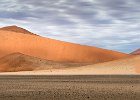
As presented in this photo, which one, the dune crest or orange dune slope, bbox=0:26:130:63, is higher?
the dune crest

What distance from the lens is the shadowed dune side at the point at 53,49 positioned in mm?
110750

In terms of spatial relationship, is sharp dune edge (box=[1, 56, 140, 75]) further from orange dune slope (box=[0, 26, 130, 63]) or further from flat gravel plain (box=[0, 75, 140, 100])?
orange dune slope (box=[0, 26, 130, 63])

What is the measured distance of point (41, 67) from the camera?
3039 inches

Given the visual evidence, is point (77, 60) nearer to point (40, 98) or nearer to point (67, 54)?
point (67, 54)

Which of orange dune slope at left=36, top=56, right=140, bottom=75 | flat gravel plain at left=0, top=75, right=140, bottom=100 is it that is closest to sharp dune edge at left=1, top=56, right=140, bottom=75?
→ orange dune slope at left=36, top=56, right=140, bottom=75

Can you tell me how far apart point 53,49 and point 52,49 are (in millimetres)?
361

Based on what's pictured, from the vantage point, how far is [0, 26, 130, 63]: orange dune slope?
111m

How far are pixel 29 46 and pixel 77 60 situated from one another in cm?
1325

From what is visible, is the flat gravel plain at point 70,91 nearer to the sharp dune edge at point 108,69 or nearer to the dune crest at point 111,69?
the sharp dune edge at point 108,69

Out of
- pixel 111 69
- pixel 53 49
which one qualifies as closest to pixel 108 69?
pixel 111 69

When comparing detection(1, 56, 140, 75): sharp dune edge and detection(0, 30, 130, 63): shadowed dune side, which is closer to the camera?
detection(1, 56, 140, 75): sharp dune edge

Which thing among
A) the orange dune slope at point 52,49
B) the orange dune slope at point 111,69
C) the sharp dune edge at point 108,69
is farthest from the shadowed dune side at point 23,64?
the orange dune slope at point 52,49

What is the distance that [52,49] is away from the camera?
118 metres

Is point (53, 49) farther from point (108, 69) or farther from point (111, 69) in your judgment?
point (111, 69)
